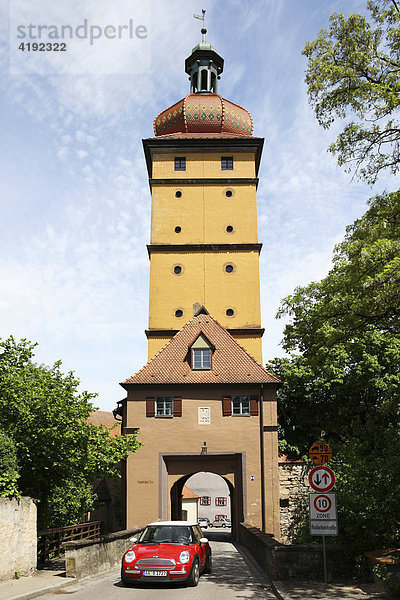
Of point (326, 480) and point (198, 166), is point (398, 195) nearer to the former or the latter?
point (326, 480)

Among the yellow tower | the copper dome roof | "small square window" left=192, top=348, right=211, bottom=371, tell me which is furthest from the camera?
the copper dome roof

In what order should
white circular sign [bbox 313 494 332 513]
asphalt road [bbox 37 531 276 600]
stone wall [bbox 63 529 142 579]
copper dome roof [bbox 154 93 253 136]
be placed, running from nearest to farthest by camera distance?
asphalt road [bbox 37 531 276 600], white circular sign [bbox 313 494 332 513], stone wall [bbox 63 529 142 579], copper dome roof [bbox 154 93 253 136]

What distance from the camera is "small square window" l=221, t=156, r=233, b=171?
41.7m

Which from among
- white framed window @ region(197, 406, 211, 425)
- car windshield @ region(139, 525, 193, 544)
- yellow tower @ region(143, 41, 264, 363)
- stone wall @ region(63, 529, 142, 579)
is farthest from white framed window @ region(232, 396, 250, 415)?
car windshield @ region(139, 525, 193, 544)

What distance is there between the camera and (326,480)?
11.4 meters

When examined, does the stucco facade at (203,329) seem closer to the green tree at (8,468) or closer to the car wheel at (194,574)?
the green tree at (8,468)

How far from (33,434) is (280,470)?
1662cm

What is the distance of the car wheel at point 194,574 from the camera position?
40.3 feet

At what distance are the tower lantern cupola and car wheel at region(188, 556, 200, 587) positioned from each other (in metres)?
40.4

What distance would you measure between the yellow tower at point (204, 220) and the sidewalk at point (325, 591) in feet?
81.7

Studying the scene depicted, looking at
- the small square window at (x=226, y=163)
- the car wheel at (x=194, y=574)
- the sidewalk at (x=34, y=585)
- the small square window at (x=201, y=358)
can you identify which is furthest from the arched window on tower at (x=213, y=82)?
the car wheel at (x=194, y=574)

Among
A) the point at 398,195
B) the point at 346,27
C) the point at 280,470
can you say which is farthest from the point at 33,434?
the point at 280,470

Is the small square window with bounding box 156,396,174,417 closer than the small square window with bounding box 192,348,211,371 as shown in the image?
Yes

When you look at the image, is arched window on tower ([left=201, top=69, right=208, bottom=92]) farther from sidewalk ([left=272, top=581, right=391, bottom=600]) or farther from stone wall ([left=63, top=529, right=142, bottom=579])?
sidewalk ([left=272, top=581, right=391, bottom=600])
